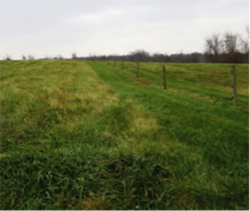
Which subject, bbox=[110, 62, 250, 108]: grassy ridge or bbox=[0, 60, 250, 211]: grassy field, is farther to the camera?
bbox=[110, 62, 250, 108]: grassy ridge

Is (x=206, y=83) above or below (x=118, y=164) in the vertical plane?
above

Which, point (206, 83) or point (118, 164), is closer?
point (118, 164)

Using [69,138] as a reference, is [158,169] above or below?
below

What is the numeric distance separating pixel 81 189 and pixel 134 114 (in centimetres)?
364

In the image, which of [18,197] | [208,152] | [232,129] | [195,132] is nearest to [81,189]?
[18,197]

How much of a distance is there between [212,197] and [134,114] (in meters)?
3.71

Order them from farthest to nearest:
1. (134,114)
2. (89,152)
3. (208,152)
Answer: (134,114)
(208,152)
(89,152)

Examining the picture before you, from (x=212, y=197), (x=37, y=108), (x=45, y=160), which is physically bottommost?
(x=212, y=197)

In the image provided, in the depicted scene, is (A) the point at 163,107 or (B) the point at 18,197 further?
(A) the point at 163,107

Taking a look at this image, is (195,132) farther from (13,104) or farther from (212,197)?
(13,104)

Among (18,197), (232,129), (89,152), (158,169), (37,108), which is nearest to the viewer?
(18,197)

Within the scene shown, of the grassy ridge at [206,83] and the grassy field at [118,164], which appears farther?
the grassy ridge at [206,83]

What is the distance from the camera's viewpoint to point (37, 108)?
5688 millimetres

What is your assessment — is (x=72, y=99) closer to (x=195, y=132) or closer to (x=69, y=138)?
(x=69, y=138)
